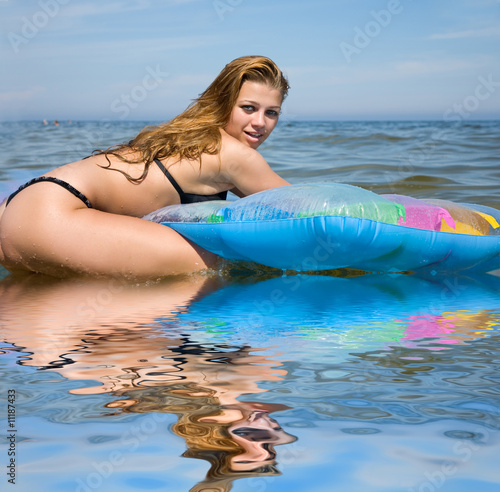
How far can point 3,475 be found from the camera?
128 cm

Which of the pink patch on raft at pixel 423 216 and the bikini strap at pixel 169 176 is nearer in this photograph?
the pink patch on raft at pixel 423 216

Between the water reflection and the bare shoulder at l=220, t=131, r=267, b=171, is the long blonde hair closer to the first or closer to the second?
the bare shoulder at l=220, t=131, r=267, b=171

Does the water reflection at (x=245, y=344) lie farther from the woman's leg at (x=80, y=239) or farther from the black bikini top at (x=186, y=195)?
the black bikini top at (x=186, y=195)

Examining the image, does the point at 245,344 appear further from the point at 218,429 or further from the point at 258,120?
the point at 258,120

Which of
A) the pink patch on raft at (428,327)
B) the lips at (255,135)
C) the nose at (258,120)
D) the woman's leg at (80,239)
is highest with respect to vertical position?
the nose at (258,120)

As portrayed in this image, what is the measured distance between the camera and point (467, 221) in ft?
10.4

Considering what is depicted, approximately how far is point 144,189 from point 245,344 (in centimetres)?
141

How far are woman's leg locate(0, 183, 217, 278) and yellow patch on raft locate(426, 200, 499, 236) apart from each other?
135 cm

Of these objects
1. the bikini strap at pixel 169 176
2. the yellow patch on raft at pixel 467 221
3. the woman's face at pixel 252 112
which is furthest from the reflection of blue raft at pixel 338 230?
the woman's face at pixel 252 112

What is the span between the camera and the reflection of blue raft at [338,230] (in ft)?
9.46

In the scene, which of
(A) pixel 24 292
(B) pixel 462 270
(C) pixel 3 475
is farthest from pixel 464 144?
(C) pixel 3 475

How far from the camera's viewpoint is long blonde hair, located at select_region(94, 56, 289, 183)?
10.5ft

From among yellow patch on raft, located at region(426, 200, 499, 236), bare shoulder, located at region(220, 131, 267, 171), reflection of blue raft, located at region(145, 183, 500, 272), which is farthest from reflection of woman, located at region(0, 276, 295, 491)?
yellow patch on raft, located at region(426, 200, 499, 236)

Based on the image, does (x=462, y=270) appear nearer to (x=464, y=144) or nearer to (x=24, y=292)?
(x=24, y=292)
